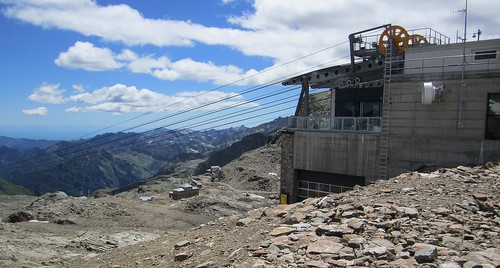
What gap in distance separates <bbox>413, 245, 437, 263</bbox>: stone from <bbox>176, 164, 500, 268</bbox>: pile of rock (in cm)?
2

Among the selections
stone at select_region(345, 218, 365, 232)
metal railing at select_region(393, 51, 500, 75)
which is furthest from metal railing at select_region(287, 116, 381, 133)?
stone at select_region(345, 218, 365, 232)

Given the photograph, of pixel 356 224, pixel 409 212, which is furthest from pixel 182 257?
pixel 409 212

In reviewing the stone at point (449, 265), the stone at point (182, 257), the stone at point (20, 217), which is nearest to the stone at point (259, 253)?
the stone at point (182, 257)

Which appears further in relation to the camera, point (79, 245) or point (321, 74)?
point (321, 74)

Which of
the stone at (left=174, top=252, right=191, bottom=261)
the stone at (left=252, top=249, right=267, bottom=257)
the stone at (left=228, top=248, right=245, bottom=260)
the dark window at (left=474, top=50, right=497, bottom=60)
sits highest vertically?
the dark window at (left=474, top=50, right=497, bottom=60)

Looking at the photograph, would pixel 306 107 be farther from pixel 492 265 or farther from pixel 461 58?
pixel 492 265

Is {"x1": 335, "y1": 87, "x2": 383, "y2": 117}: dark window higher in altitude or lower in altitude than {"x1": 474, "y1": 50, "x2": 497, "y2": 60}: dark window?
lower

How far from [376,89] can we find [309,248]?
21313 millimetres

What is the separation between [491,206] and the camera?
35.6ft

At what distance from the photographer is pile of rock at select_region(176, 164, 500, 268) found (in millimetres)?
7543

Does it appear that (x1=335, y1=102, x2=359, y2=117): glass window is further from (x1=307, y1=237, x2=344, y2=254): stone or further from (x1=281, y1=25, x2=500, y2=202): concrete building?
(x1=307, y1=237, x2=344, y2=254): stone

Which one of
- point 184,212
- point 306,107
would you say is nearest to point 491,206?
point 306,107

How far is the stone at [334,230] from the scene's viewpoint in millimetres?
8875

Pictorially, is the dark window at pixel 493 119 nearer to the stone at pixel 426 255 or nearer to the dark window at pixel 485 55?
the dark window at pixel 485 55
